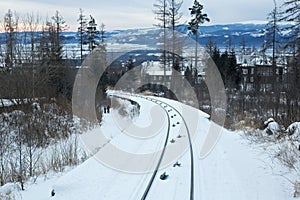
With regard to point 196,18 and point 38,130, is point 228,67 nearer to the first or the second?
point 196,18

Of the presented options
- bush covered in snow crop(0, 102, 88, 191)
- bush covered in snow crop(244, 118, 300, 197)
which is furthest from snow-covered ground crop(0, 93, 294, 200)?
bush covered in snow crop(0, 102, 88, 191)

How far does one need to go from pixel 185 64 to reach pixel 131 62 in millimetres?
8154

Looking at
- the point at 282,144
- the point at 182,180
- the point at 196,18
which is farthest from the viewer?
the point at 196,18

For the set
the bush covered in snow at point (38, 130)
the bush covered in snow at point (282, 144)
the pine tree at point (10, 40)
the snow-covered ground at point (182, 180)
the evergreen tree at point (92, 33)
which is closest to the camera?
the snow-covered ground at point (182, 180)

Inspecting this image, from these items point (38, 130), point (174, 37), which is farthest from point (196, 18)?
point (38, 130)

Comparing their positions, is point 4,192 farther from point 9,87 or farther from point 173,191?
point 9,87

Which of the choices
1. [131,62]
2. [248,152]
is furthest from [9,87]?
[131,62]

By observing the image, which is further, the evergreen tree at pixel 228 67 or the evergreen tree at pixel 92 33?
the evergreen tree at pixel 92 33

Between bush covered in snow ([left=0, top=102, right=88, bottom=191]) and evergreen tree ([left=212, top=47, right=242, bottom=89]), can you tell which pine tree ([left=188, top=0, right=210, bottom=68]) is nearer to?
evergreen tree ([left=212, top=47, right=242, bottom=89])

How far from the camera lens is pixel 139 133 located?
12.9 m

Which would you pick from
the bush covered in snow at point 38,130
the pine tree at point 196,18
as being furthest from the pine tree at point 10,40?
the pine tree at point 196,18

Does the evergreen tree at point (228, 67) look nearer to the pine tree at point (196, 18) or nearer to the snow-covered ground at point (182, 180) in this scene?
the pine tree at point (196, 18)

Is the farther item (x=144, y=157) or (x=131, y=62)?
(x=131, y=62)

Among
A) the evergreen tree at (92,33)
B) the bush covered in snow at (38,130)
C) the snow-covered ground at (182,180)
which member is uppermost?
the evergreen tree at (92,33)
